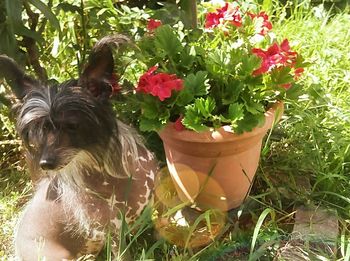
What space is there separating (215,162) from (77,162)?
687mm

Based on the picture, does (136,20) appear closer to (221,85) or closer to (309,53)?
(221,85)

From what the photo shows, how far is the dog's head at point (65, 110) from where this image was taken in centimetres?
222

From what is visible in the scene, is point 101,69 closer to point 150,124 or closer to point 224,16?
point 150,124

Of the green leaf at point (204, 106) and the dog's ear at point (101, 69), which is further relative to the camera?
the green leaf at point (204, 106)

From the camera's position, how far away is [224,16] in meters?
2.88

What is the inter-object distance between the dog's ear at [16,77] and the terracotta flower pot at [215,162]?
2.19 feet

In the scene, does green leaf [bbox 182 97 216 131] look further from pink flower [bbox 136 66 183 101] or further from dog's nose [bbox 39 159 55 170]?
dog's nose [bbox 39 159 55 170]

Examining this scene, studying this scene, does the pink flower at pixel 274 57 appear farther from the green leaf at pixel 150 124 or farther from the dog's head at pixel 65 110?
the dog's head at pixel 65 110

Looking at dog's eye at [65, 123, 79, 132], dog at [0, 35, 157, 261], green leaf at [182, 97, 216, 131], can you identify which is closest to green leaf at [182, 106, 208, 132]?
green leaf at [182, 97, 216, 131]

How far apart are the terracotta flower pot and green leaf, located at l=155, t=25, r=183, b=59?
1.20ft

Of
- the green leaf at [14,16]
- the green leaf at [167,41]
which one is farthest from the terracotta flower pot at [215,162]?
the green leaf at [14,16]

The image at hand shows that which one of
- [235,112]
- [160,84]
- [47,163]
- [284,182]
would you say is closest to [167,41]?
[160,84]

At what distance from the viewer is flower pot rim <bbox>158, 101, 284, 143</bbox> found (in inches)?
100

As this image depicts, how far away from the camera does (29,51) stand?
320cm
